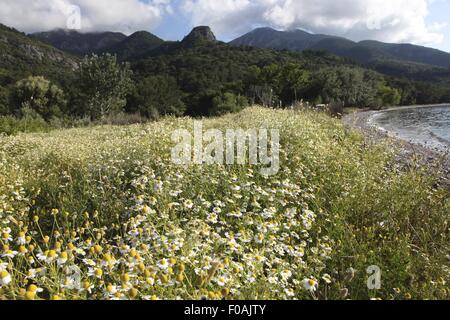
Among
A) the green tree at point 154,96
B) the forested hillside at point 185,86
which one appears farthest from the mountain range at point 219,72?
the green tree at point 154,96

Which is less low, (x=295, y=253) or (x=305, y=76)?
(x=305, y=76)

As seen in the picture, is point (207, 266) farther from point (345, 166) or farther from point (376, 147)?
point (376, 147)

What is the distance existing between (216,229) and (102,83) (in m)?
34.0

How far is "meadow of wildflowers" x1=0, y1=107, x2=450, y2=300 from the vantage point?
2168 millimetres

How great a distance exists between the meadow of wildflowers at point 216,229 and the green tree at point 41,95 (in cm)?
3658

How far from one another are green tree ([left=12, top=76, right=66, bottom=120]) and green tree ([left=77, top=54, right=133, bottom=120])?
20.9ft

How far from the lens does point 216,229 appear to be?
129 inches

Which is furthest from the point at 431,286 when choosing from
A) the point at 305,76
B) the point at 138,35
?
the point at 138,35

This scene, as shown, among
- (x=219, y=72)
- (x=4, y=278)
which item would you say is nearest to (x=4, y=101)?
(x=219, y=72)

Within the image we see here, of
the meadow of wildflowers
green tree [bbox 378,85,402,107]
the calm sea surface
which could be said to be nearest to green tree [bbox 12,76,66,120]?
the calm sea surface

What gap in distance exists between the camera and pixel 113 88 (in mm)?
34250

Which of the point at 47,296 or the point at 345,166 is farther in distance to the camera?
the point at 345,166
